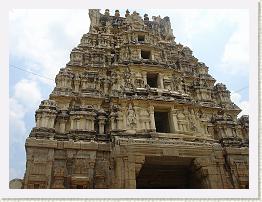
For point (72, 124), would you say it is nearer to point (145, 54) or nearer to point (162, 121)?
point (162, 121)

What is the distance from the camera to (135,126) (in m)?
12.4

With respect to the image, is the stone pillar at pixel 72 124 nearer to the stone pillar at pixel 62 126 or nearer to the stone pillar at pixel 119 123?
the stone pillar at pixel 62 126

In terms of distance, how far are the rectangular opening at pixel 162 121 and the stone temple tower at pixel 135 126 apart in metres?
0.05

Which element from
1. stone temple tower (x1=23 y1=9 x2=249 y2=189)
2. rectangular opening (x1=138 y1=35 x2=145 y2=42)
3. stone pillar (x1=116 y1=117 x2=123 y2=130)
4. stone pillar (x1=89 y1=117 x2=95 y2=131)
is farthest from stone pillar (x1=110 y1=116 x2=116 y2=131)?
rectangular opening (x1=138 y1=35 x2=145 y2=42)

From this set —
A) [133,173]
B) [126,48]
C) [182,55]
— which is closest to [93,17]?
[126,48]

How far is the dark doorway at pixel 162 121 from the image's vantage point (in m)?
13.8

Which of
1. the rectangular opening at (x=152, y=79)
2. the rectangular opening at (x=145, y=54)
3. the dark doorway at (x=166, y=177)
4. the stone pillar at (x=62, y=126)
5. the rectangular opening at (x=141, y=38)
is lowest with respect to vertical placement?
the dark doorway at (x=166, y=177)

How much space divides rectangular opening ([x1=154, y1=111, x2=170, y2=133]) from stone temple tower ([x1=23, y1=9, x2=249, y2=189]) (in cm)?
5

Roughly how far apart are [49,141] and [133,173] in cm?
322

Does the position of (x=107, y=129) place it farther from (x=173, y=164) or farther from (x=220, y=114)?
(x=220, y=114)

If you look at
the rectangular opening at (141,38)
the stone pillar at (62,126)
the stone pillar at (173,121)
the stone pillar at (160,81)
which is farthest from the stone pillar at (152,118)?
the rectangular opening at (141,38)

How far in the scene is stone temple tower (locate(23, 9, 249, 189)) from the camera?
430 inches

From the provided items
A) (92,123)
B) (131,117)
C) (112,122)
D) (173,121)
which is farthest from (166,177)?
(92,123)

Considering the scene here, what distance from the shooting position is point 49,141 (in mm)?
11180
